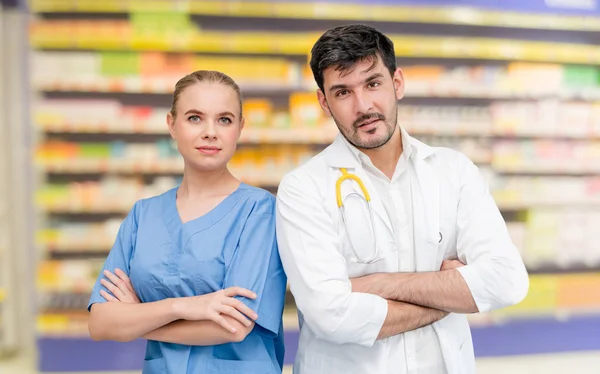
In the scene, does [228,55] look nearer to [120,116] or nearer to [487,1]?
[120,116]

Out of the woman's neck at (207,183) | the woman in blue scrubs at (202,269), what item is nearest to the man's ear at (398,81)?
the woman in blue scrubs at (202,269)

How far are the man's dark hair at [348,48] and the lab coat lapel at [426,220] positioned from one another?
14.8 inches

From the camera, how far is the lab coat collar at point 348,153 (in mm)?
1479

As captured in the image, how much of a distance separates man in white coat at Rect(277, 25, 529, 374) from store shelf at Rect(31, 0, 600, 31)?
2114mm

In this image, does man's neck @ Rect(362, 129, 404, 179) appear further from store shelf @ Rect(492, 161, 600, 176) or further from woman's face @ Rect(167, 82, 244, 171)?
store shelf @ Rect(492, 161, 600, 176)

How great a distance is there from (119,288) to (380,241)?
75 cm

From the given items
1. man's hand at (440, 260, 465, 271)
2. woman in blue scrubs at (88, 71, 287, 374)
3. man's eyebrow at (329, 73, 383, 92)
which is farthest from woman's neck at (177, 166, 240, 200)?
man's hand at (440, 260, 465, 271)

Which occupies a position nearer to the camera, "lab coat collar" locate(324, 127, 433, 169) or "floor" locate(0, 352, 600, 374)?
"lab coat collar" locate(324, 127, 433, 169)

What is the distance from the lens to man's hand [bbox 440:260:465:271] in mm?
1404

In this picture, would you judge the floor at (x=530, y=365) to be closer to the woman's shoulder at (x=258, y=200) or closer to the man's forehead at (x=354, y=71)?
the woman's shoulder at (x=258, y=200)

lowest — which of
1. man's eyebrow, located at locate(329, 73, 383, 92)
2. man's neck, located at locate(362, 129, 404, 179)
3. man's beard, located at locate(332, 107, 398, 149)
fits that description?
man's neck, located at locate(362, 129, 404, 179)

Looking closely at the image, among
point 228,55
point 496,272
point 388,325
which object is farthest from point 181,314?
point 228,55

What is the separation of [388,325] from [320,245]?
277 millimetres

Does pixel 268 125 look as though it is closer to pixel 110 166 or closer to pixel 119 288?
pixel 110 166
